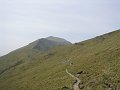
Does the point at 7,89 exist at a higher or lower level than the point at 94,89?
lower

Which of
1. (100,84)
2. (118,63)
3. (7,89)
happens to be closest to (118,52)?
(118,63)

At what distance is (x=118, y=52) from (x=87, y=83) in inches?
1215

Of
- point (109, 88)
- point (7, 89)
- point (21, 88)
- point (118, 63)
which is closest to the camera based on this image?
point (109, 88)

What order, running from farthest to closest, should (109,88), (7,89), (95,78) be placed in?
1. (7,89)
2. (95,78)
3. (109,88)

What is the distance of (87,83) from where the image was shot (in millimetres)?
63719

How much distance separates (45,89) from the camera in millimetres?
73125

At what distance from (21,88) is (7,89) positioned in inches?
493

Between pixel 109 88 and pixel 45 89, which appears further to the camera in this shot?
pixel 45 89

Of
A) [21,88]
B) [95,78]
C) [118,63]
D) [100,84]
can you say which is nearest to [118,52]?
[118,63]

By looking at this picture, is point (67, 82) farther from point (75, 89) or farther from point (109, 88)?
point (109, 88)

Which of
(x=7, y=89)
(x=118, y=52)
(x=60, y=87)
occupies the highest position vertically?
(x=118, y=52)

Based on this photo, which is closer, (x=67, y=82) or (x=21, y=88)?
(x=67, y=82)

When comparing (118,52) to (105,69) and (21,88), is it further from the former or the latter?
(21,88)

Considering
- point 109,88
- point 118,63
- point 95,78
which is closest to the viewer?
point 109,88
